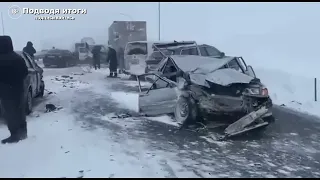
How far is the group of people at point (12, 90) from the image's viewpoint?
5.51 m

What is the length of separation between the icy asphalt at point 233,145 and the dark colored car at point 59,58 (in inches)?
225

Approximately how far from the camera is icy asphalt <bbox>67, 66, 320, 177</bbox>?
15.5ft

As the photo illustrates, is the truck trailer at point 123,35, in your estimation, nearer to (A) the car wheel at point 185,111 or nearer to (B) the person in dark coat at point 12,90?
(A) the car wheel at point 185,111

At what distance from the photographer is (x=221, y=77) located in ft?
21.5

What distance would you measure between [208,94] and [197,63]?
1.29m

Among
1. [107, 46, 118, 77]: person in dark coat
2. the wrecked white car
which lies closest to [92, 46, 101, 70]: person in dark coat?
[107, 46, 118, 77]: person in dark coat

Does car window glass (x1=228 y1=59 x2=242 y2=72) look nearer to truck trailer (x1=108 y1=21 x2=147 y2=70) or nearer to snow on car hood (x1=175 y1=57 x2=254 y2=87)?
snow on car hood (x1=175 y1=57 x2=254 y2=87)

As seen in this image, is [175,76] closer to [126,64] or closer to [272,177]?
[272,177]

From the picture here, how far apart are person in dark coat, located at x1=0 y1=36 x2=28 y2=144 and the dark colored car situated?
739 centimetres

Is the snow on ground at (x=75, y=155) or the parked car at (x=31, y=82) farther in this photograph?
the parked car at (x=31, y=82)

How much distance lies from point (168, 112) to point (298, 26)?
8.61 meters

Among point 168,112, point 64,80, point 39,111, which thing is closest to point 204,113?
point 168,112

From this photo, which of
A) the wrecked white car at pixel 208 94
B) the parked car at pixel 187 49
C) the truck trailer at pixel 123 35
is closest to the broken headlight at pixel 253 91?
the wrecked white car at pixel 208 94

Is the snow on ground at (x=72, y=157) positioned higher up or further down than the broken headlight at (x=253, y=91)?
further down
